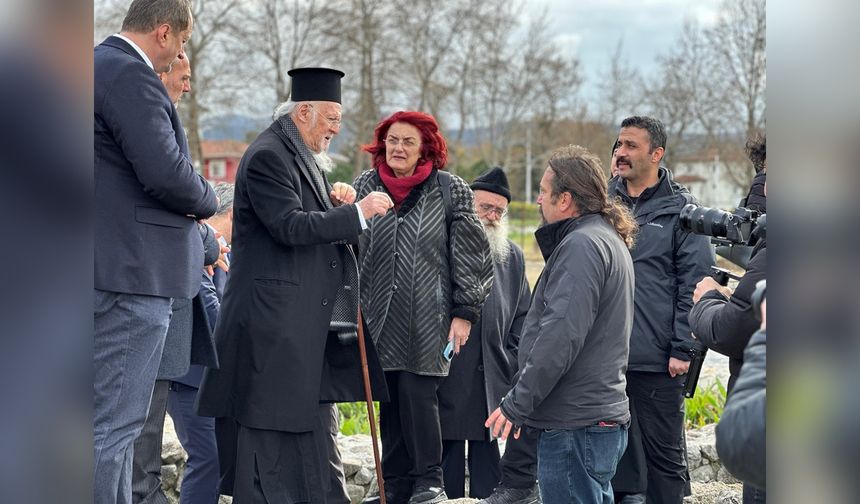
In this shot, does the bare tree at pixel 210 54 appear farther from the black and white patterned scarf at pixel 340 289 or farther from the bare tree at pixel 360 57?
the black and white patterned scarf at pixel 340 289

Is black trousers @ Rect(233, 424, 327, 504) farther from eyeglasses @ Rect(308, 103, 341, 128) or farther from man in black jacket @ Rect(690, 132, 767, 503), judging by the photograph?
man in black jacket @ Rect(690, 132, 767, 503)

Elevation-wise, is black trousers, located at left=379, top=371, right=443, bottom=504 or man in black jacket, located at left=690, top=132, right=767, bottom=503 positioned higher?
man in black jacket, located at left=690, top=132, right=767, bottom=503

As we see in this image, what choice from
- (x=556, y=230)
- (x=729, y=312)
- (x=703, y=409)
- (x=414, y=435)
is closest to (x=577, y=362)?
(x=556, y=230)

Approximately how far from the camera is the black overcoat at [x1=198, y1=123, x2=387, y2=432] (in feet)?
13.2

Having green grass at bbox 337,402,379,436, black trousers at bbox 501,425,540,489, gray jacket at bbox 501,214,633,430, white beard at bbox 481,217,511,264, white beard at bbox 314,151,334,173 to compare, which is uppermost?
white beard at bbox 314,151,334,173

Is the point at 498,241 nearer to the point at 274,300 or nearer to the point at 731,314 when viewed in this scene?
the point at 274,300

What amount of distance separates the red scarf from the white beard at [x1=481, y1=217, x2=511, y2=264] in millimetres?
481

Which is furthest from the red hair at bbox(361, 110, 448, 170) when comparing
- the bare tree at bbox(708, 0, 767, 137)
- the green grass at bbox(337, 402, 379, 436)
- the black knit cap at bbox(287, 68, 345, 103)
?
the bare tree at bbox(708, 0, 767, 137)

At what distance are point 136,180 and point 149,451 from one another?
140 centimetres
